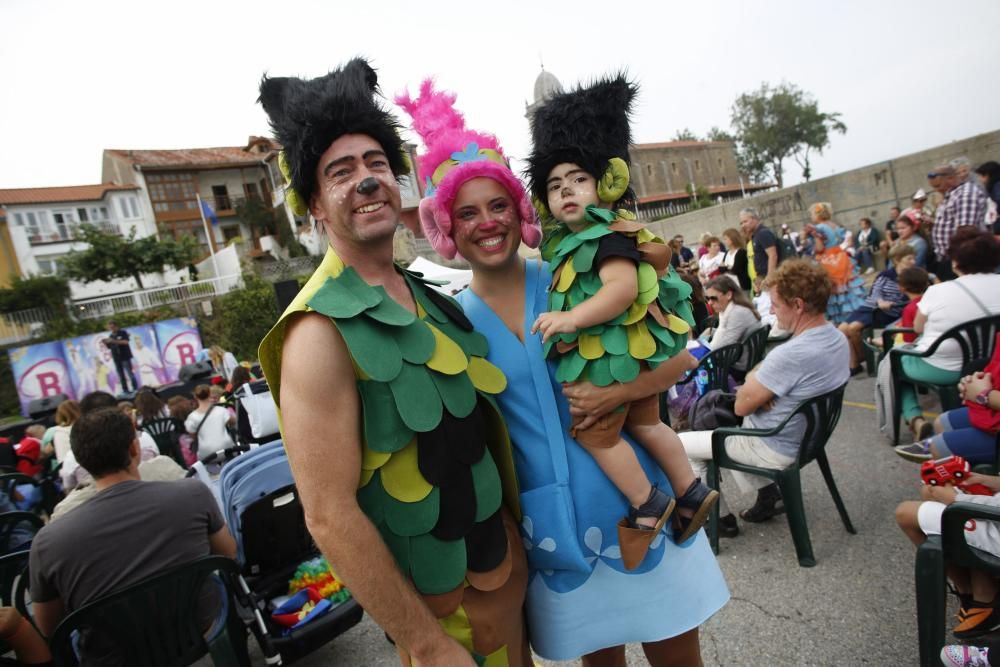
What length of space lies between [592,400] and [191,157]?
141ft

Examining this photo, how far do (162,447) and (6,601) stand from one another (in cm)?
338

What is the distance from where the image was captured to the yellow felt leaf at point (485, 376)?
4.59 ft

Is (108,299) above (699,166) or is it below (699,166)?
below

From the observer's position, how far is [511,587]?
54.8 inches

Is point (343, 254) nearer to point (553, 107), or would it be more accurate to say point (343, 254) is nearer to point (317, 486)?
point (317, 486)

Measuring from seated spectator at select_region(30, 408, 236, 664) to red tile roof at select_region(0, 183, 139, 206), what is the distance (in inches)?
1539

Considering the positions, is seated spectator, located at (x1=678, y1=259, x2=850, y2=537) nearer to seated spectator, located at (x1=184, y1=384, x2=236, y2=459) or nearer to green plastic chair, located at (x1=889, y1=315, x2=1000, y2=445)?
green plastic chair, located at (x1=889, y1=315, x2=1000, y2=445)

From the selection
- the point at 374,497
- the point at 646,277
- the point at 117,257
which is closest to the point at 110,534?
the point at 374,497

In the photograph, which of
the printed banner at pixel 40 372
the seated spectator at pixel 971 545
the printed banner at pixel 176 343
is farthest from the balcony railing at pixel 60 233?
the seated spectator at pixel 971 545

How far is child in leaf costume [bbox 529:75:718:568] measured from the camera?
4.93 ft

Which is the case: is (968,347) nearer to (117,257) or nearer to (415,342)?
(415,342)

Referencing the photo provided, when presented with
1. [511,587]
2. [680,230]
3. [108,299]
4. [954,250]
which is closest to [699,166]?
[680,230]

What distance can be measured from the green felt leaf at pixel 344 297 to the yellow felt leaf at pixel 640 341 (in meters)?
0.75

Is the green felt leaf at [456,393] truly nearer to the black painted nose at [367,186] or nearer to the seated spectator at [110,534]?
the black painted nose at [367,186]
